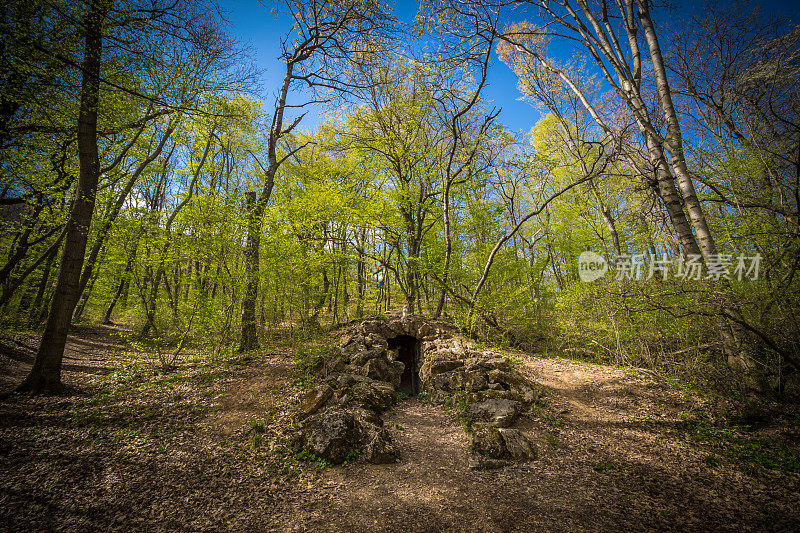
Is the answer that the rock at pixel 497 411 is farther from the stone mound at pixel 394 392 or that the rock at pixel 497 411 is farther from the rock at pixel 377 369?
the rock at pixel 377 369

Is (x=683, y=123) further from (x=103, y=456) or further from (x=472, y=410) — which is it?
(x=103, y=456)

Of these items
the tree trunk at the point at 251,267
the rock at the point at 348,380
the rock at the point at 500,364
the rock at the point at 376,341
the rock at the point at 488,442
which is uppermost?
the tree trunk at the point at 251,267

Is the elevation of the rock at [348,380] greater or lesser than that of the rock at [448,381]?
greater

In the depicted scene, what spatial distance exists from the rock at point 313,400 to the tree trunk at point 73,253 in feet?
14.1

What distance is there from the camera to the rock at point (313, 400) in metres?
5.03

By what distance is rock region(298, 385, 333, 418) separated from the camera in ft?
16.5

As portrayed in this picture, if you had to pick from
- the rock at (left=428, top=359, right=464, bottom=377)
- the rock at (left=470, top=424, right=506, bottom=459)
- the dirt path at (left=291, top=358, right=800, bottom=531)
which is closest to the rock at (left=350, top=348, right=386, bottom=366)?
the rock at (left=428, top=359, right=464, bottom=377)

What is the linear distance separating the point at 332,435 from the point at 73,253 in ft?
18.9

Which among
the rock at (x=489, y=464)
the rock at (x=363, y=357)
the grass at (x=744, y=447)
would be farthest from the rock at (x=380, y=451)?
the grass at (x=744, y=447)

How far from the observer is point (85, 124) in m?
5.07

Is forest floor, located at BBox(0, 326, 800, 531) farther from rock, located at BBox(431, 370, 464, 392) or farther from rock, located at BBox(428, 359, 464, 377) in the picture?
rock, located at BBox(428, 359, 464, 377)

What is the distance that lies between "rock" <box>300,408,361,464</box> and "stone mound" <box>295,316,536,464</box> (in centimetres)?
1

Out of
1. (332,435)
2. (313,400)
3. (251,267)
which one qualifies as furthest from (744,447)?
(251,267)

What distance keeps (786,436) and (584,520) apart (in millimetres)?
3298
